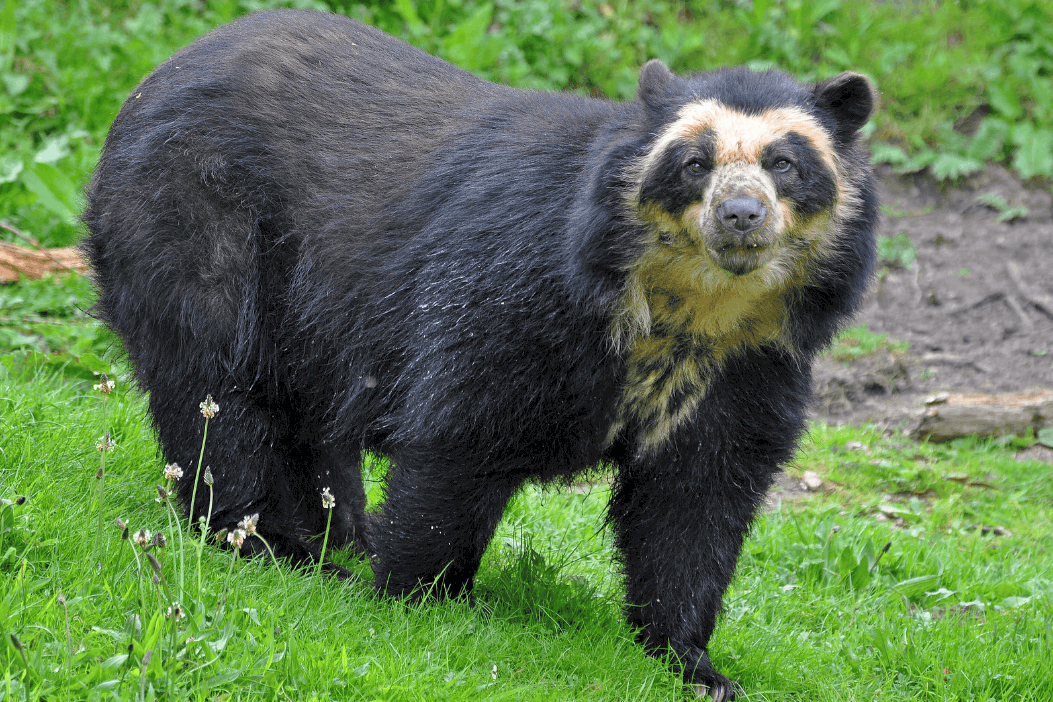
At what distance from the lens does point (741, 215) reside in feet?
11.2

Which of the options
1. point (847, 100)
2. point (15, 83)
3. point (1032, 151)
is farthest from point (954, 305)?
point (15, 83)

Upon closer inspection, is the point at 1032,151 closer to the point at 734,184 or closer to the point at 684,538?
the point at 684,538

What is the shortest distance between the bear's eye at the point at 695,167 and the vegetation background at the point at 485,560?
1.79 meters

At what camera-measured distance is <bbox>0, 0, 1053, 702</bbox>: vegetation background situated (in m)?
3.11

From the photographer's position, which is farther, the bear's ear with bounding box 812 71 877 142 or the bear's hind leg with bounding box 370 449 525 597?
the bear's hind leg with bounding box 370 449 525 597

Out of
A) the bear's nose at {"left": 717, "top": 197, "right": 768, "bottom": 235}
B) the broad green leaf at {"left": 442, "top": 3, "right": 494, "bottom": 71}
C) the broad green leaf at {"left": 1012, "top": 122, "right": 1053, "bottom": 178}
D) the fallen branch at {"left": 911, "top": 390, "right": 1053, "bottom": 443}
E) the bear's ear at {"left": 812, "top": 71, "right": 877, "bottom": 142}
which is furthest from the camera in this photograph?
the broad green leaf at {"left": 1012, "top": 122, "right": 1053, "bottom": 178}

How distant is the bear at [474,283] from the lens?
146 inches

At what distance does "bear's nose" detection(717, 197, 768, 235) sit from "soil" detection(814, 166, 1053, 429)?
13.4 ft

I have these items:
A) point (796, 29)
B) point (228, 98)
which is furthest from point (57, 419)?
point (796, 29)

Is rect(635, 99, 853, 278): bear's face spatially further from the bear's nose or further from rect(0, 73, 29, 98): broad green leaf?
rect(0, 73, 29, 98): broad green leaf

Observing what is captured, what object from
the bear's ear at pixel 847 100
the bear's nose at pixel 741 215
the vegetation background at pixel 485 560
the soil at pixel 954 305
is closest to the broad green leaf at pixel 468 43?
the vegetation background at pixel 485 560

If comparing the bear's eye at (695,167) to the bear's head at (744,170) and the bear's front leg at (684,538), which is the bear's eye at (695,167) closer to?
the bear's head at (744,170)

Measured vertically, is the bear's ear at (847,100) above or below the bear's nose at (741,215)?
above

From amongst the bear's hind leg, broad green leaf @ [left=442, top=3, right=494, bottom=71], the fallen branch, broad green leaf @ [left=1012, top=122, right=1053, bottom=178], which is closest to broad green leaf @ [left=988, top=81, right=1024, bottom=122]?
broad green leaf @ [left=1012, top=122, right=1053, bottom=178]
